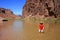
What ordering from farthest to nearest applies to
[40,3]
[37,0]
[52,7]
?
[37,0] → [40,3] → [52,7]

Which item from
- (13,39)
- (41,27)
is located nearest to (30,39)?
(13,39)

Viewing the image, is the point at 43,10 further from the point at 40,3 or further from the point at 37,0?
the point at 37,0

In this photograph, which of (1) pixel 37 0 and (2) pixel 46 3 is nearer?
(2) pixel 46 3

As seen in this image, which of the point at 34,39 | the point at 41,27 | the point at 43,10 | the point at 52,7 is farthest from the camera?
the point at 43,10

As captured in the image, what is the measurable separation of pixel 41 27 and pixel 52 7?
5215 cm

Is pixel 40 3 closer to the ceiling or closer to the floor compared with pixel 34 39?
closer to the ceiling

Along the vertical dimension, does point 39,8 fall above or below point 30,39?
above

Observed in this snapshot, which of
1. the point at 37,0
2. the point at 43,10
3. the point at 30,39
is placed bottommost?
the point at 30,39

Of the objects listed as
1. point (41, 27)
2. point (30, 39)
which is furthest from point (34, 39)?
point (41, 27)

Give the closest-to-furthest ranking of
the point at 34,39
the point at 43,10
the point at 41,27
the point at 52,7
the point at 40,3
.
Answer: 1. the point at 34,39
2. the point at 41,27
3. the point at 52,7
4. the point at 43,10
5. the point at 40,3

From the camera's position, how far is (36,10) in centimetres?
8025

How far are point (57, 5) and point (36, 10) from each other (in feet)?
42.4

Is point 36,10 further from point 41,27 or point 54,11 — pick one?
point 41,27

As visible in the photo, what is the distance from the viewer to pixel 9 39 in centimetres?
1394
